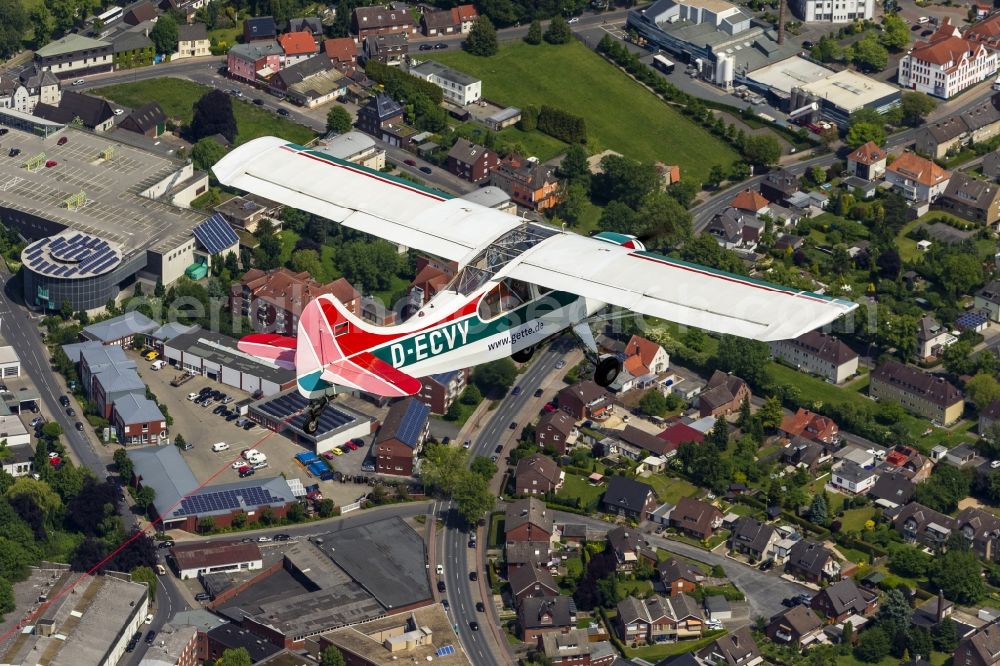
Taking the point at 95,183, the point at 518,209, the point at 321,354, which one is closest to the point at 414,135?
the point at 518,209

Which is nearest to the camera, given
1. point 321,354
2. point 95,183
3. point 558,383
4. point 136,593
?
point 321,354

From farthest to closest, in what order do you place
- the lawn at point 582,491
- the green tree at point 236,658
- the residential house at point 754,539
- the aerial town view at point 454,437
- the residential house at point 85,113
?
the residential house at point 85,113 → the lawn at point 582,491 → the residential house at point 754,539 → the aerial town view at point 454,437 → the green tree at point 236,658

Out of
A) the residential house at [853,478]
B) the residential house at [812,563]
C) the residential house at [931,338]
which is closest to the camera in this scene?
the residential house at [812,563]

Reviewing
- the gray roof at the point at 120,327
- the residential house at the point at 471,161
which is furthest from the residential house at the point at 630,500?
the residential house at the point at 471,161

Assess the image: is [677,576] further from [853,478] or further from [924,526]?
[924,526]

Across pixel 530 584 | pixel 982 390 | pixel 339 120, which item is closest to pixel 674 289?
pixel 530 584

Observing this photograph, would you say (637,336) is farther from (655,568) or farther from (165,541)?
(165,541)

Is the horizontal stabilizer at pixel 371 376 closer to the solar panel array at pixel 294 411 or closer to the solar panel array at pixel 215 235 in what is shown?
the solar panel array at pixel 294 411
